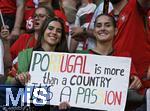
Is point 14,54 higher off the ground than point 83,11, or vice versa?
point 83,11

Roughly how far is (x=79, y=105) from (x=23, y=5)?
1847 millimetres

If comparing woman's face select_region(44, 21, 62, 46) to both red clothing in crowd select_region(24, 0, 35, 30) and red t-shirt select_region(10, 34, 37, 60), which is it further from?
red clothing in crowd select_region(24, 0, 35, 30)

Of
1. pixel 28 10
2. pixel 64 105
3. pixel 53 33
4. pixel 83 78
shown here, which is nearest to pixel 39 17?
pixel 53 33

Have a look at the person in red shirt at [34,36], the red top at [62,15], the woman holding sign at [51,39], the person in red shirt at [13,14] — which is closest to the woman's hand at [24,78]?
the woman holding sign at [51,39]

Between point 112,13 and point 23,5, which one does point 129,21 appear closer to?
point 112,13

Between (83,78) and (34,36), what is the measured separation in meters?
1.05

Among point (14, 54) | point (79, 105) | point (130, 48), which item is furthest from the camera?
point (14, 54)

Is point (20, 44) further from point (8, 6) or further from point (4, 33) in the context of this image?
point (8, 6)

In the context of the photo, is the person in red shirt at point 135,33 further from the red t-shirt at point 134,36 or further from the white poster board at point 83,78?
the white poster board at point 83,78

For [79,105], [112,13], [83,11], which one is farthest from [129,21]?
[79,105]

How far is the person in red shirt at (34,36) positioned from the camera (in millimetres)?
6074

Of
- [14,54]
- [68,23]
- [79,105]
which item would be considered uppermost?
[68,23]

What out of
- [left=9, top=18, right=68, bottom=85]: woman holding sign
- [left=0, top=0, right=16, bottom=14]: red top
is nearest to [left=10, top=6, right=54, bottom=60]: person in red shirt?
[left=9, top=18, right=68, bottom=85]: woman holding sign

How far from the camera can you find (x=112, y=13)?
6043mm
